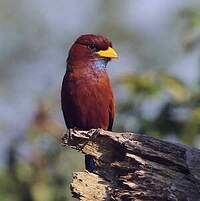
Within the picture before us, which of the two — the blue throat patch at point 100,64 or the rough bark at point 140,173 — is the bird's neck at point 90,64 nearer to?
the blue throat patch at point 100,64

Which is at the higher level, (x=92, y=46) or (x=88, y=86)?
(x=92, y=46)

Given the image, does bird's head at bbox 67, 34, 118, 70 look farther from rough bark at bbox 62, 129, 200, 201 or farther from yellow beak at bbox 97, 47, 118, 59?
rough bark at bbox 62, 129, 200, 201

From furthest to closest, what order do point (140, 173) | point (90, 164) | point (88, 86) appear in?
1. point (88, 86)
2. point (90, 164)
3. point (140, 173)

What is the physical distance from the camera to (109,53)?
259 inches

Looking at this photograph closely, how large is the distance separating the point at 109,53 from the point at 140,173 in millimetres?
1495

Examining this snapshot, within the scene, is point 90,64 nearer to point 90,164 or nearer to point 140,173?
point 90,164

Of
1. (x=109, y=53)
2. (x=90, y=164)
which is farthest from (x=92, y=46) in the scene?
(x=90, y=164)

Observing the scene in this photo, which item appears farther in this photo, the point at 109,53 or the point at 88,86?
the point at 88,86

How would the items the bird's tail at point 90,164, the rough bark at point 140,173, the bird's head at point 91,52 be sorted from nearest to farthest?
the rough bark at point 140,173, the bird's tail at point 90,164, the bird's head at point 91,52

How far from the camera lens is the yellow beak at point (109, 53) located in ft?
21.3

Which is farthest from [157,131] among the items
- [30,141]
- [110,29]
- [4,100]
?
[110,29]

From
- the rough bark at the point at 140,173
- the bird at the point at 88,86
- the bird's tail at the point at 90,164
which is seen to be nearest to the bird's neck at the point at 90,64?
the bird at the point at 88,86

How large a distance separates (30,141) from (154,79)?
1096 mm

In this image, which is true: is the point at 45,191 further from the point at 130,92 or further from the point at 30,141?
the point at 130,92
